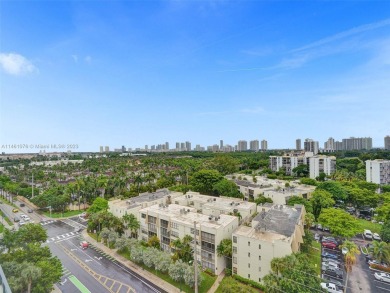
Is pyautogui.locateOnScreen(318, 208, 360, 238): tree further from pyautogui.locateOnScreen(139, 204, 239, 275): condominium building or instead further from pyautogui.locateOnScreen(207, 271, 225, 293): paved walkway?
pyautogui.locateOnScreen(207, 271, 225, 293): paved walkway

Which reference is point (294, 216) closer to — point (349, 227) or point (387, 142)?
point (349, 227)

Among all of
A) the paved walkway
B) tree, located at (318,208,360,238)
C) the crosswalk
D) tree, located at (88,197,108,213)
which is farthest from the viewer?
tree, located at (88,197,108,213)

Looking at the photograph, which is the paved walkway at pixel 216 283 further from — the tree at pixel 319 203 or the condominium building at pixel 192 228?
the tree at pixel 319 203

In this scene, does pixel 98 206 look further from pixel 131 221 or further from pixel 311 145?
pixel 311 145

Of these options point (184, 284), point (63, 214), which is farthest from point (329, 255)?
point (63, 214)

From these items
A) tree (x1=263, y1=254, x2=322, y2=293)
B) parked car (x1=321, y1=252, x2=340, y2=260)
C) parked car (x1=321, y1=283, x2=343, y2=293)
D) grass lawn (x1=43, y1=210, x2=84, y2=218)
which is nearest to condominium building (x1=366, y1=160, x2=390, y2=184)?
parked car (x1=321, y1=252, x2=340, y2=260)

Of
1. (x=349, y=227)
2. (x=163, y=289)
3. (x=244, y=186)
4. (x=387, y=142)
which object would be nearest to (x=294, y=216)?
(x=349, y=227)
